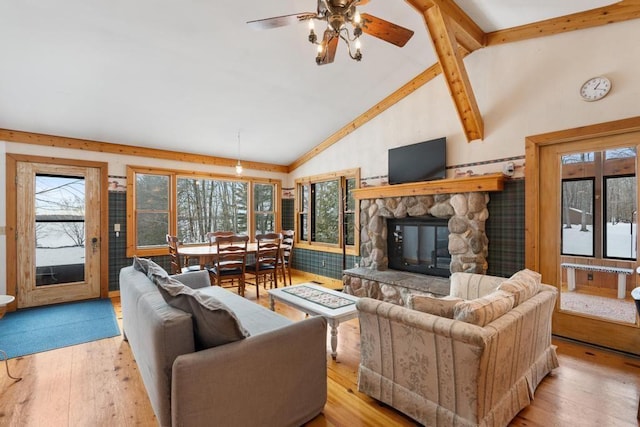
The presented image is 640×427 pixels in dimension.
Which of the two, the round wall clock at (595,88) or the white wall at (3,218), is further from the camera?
the white wall at (3,218)

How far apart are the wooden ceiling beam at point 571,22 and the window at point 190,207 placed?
15.8 feet

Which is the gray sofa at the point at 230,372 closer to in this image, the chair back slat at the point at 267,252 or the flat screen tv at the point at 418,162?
the chair back slat at the point at 267,252

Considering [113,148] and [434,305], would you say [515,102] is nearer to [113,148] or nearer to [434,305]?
[434,305]

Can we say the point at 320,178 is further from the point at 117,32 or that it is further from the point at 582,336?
the point at 582,336

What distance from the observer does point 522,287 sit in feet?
7.16

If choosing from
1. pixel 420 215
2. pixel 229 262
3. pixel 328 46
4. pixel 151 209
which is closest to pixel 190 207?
pixel 151 209

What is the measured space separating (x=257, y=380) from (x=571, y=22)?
4254 millimetres

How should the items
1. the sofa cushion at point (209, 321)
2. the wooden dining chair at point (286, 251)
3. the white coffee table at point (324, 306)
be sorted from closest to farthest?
the sofa cushion at point (209, 321) → the white coffee table at point (324, 306) → the wooden dining chair at point (286, 251)

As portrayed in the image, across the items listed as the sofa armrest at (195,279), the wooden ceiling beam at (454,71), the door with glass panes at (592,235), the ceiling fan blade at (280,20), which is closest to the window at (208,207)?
the sofa armrest at (195,279)

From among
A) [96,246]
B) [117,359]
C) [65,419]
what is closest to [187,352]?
[65,419]

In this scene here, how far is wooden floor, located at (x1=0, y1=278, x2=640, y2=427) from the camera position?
1.99 m

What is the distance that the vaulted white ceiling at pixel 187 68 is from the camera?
8.99ft

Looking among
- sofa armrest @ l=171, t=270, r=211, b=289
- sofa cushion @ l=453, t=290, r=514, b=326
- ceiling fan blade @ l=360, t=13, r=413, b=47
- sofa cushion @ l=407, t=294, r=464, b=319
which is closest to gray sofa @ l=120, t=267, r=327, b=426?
sofa cushion @ l=407, t=294, r=464, b=319

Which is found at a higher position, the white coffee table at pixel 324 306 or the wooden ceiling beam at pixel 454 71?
the wooden ceiling beam at pixel 454 71
